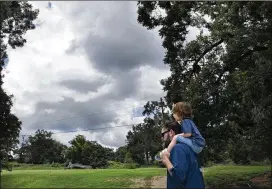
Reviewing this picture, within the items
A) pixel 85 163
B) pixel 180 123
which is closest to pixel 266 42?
pixel 180 123

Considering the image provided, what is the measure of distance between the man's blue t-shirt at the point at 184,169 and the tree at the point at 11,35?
1374 centimetres

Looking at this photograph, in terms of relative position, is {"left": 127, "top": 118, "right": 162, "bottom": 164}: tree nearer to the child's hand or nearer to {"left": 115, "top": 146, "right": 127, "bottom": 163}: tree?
{"left": 115, "top": 146, "right": 127, "bottom": 163}: tree

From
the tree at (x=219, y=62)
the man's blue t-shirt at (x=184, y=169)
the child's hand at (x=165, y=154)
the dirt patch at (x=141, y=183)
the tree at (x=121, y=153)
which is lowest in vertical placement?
the man's blue t-shirt at (x=184, y=169)

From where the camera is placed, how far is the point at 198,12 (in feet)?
60.8

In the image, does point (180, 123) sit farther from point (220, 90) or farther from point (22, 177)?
point (22, 177)

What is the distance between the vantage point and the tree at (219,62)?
→ 1548 cm

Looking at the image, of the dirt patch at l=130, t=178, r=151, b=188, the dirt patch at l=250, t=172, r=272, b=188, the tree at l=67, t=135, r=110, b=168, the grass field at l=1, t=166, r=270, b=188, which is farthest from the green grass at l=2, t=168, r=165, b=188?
the tree at l=67, t=135, r=110, b=168

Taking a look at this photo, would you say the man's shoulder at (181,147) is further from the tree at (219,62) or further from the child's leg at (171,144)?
the tree at (219,62)

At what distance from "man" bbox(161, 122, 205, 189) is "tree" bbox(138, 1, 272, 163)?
11891mm

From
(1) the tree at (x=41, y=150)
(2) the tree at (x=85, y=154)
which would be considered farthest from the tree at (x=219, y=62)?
(1) the tree at (x=41, y=150)

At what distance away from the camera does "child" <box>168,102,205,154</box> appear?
3.95m

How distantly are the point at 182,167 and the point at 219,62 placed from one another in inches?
566

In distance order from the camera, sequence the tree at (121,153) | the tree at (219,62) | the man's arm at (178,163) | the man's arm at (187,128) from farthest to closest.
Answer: the tree at (121,153), the tree at (219,62), the man's arm at (187,128), the man's arm at (178,163)

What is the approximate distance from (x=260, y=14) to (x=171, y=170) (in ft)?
42.1
